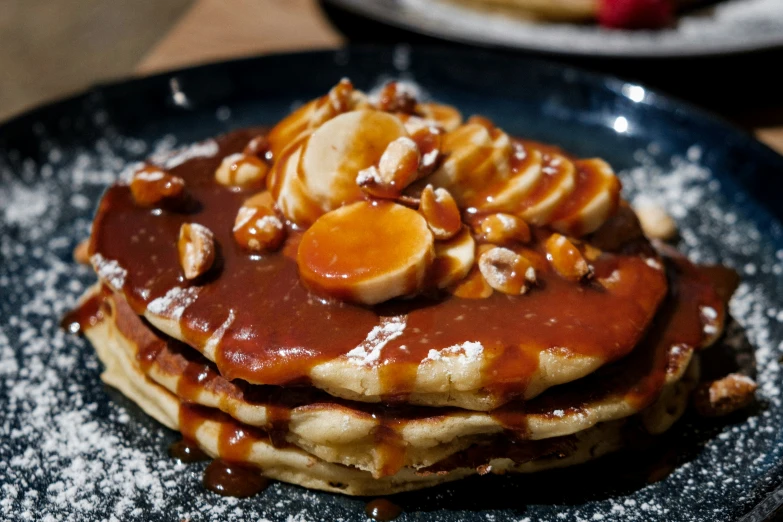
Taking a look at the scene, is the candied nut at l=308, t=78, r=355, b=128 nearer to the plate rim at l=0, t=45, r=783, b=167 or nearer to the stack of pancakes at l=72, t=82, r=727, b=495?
the stack of pancakes at l=72, t=82, r=727, b=495

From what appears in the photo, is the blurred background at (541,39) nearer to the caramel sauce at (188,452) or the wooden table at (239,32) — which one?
the wooden table at (239,32)

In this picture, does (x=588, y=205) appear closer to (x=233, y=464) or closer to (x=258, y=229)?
(x=258, y=229)

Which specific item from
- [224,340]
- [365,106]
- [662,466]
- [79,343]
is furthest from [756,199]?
[79,343]

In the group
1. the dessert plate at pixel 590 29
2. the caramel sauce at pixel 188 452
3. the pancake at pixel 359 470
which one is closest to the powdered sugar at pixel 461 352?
the pancake at pixel 359 470

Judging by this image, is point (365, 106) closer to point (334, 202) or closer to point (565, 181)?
point (334, 202)

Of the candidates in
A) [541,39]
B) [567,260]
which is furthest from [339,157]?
[541,39]

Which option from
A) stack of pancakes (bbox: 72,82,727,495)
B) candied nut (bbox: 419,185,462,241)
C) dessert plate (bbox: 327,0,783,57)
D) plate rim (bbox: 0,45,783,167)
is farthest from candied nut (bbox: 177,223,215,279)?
dessert plate (bbox: 327,0,783,57)
